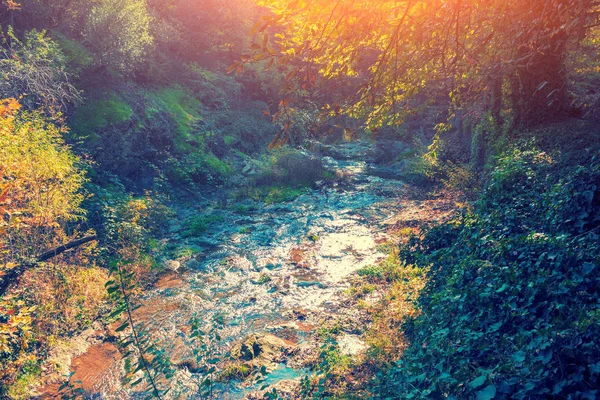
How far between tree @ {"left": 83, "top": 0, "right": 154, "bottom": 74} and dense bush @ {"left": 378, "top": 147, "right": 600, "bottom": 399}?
15367 mm

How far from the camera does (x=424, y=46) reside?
5555 mm

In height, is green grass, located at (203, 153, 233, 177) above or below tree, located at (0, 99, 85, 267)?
below

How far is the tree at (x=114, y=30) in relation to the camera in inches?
611

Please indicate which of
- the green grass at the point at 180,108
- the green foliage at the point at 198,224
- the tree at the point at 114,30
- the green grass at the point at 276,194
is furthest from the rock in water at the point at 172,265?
the tree at the point at 114,30

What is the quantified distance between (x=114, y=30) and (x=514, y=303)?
1756 centimetres

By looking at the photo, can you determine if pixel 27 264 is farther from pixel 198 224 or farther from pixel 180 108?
pixel 180 108

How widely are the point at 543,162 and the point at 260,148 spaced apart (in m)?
15.4

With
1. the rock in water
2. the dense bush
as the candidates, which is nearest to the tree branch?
the rock in water

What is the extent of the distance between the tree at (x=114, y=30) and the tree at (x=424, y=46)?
464 inches

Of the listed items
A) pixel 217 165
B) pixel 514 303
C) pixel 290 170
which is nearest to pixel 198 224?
pixel 217 165

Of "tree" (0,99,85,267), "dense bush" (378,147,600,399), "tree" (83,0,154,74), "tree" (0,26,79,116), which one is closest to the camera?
"dense bush" (378,147,600,399)

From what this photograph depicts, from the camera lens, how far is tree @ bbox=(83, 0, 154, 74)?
51.0 ft

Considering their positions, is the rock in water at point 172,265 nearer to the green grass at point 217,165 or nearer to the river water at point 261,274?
the river water at point 261,274

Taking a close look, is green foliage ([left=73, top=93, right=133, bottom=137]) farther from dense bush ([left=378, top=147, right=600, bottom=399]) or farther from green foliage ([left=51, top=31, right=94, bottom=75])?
dense bush ([left=378, top=147, right=600, bottom=399])
